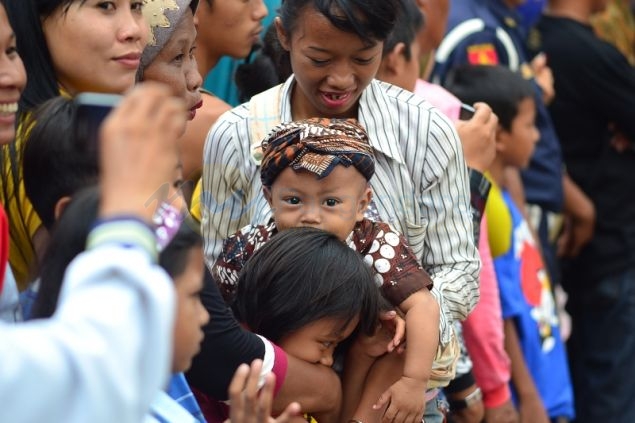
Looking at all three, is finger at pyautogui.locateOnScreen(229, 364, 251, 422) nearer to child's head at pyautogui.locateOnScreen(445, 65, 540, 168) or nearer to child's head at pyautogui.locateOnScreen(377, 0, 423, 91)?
child's head at pyautogui.locateOnScreen(377, 0, 423, 91)

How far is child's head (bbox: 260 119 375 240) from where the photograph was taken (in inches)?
128

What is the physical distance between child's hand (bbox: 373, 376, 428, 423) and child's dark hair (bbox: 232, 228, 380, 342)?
0.17 m

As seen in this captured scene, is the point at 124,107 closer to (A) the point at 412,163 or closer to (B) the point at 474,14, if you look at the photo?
(A) the point at 412,163

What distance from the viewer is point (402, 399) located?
317cm

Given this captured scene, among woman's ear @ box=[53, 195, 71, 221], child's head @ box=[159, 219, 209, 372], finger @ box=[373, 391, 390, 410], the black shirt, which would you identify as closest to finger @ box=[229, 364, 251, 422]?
child's head @ box=[159, 219, 209, 372]

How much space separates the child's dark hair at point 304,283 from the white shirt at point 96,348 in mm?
1174

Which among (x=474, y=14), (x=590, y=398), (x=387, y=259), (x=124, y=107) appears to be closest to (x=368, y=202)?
(x=387, y=259)

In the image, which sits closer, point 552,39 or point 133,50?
point 133,50

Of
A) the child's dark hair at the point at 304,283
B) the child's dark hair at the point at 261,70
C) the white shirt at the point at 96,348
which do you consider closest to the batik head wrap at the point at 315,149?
the child's dark hair at the point at 304,283

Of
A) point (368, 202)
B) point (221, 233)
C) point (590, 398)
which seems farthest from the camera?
point (590, 398)

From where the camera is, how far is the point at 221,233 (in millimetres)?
3668

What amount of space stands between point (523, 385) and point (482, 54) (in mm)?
1551

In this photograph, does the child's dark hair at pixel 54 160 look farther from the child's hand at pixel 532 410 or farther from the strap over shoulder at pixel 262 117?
the child's hand at pixel 532 410

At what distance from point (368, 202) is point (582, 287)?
3609 mm
